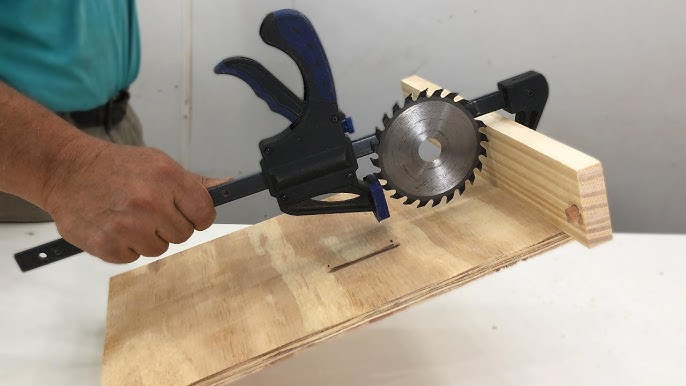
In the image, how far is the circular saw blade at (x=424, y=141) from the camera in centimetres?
72

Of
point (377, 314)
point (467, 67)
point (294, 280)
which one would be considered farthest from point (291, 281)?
point (467, 67)

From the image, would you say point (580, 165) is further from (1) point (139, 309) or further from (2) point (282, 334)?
(1) point (139, 309)

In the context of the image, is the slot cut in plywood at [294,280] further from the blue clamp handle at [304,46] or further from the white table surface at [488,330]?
the blue clamp handle at [304,46]

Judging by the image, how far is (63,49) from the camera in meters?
1.04

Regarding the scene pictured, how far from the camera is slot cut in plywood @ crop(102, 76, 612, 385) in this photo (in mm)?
674

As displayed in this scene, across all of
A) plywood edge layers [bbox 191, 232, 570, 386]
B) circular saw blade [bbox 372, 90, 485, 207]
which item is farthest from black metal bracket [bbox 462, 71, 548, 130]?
plywood edge layers [bbox 191, 232, 570, 386]

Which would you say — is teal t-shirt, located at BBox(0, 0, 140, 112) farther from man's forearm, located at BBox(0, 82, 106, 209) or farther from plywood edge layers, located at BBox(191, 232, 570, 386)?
plywood edge layers, located at BBox(191, 232, 570, 386)

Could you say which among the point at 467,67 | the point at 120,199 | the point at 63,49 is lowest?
the point at 467,67

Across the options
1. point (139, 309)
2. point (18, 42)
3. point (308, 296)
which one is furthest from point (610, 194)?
point (18, 42)

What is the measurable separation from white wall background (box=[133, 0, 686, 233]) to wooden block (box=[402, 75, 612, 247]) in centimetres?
68

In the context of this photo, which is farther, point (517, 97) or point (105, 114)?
point (105, 114)

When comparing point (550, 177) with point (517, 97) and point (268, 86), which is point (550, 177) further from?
point (268, 86)

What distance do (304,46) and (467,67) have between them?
879 millimetres

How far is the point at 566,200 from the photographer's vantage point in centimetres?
70
